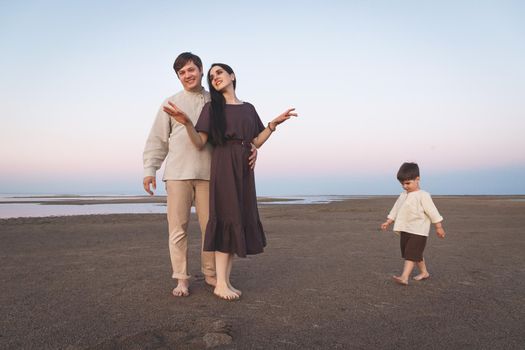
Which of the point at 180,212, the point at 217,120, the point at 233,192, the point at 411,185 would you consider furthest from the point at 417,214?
the point at 180,212

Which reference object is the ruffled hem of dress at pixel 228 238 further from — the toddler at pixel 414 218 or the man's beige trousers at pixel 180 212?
the toddler at pixel 414 218

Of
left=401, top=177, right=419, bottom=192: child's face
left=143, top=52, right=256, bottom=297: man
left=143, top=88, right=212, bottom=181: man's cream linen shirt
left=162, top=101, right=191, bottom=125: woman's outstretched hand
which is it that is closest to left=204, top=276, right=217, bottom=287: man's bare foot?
left=143, top=52, right=256, bottom=297: man

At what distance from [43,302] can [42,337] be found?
94cm

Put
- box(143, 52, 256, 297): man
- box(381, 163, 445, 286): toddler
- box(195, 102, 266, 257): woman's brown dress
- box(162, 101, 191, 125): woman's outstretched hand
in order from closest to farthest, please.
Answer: box(162, 101, 191, 125): woman's outstretched hand
box(195, 102, 266, 257): woman's brown dress
box(143, 52, 256, 297): man
box(381, 163, 445, 286): toddler

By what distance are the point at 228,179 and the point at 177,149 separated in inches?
23.8

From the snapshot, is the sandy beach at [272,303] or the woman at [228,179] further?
the woman at [228,179]

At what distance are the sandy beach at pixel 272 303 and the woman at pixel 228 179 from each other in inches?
18.2

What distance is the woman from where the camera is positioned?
138 inches

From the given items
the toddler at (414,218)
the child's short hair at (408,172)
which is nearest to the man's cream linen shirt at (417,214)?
the toddler at (414,218)

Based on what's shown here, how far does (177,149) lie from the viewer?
3680 mm

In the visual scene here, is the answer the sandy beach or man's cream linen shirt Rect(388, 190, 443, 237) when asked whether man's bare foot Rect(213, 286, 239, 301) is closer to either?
the sandy beach

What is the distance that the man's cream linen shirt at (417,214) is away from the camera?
4270mm

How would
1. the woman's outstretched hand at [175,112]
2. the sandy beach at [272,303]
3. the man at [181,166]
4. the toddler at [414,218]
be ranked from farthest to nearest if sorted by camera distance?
1. the toddler at [414,218]
2. the man at [181,166]
3. the woman's outstretched hand at [175,112]
4. the sandy beach at [272,303]

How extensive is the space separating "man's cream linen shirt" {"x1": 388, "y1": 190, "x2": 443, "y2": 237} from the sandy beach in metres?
0.61
